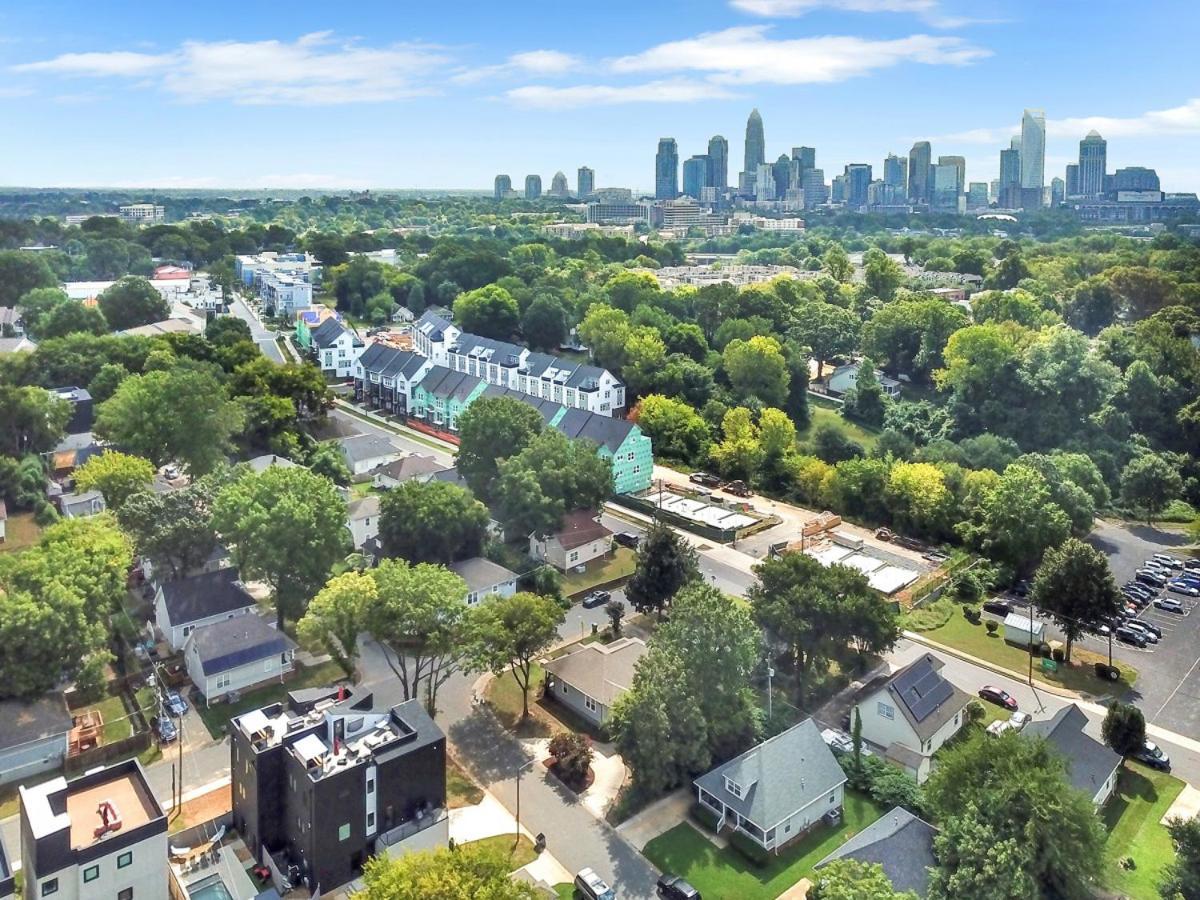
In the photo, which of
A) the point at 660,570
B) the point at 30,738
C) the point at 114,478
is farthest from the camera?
the point at 114,478

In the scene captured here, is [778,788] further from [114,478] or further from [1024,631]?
[114,478]

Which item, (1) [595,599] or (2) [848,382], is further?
(2) [848,382]

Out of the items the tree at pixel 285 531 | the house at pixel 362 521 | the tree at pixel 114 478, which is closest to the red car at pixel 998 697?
the tree at pixel 285 531

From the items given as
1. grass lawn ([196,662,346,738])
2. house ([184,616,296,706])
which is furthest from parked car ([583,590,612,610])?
house ([184,616,296,706])

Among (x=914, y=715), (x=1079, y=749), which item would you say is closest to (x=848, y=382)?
(x=914, y=715)

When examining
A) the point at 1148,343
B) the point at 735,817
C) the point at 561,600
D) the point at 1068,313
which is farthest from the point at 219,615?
the point at 1068,313

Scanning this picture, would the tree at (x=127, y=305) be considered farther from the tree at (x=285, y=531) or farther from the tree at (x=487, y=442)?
the tree at (x=285, y=531)

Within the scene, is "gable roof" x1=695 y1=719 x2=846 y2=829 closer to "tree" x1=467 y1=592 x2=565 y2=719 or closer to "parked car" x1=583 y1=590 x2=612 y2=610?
"tree" x1=467 y1=592 x2=565 y2=719
